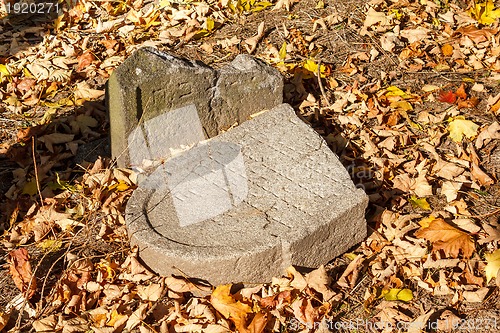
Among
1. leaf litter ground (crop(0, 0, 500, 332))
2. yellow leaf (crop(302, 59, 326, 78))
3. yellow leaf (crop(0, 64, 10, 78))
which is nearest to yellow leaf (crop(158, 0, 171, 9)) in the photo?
leaf litter ground (crop(0, 0, 500, 332))

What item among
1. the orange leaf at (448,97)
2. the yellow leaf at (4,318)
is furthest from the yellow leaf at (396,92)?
the yellow leaf at (4,318)

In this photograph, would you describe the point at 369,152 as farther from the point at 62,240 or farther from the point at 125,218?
the point at 62,240

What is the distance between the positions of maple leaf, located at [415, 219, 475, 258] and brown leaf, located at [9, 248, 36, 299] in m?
2.03

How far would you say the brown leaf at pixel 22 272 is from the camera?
3.60 metres

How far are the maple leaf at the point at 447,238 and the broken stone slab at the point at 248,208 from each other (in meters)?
0.34

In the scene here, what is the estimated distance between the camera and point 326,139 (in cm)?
449

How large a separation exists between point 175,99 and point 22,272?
52.1 inches

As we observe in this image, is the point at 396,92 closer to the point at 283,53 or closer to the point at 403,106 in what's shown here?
the point at 403,106

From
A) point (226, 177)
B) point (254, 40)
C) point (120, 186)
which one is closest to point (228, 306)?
point (226, 177)

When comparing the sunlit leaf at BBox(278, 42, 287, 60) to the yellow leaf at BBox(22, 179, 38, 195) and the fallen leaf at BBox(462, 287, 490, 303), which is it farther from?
the fallen leaf at BBox(462, 287, 490, 303)

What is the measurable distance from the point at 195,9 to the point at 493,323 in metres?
3.54

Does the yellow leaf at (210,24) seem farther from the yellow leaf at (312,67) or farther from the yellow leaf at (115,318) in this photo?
the yellow leaf at (115,318)

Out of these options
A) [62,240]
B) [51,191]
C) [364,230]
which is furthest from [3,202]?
[364,230]

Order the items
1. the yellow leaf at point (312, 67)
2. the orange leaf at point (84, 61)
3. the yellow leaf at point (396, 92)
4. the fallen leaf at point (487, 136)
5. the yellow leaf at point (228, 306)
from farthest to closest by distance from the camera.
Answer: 1. the orange leaf at point (84, 61)
2. the yellow leaf at point (312, 67)
3. the yellow leaf at point (396, 92)
4. the fallen leaf at point (487, 136)
5. the yellow leaf at point (228, 306)
